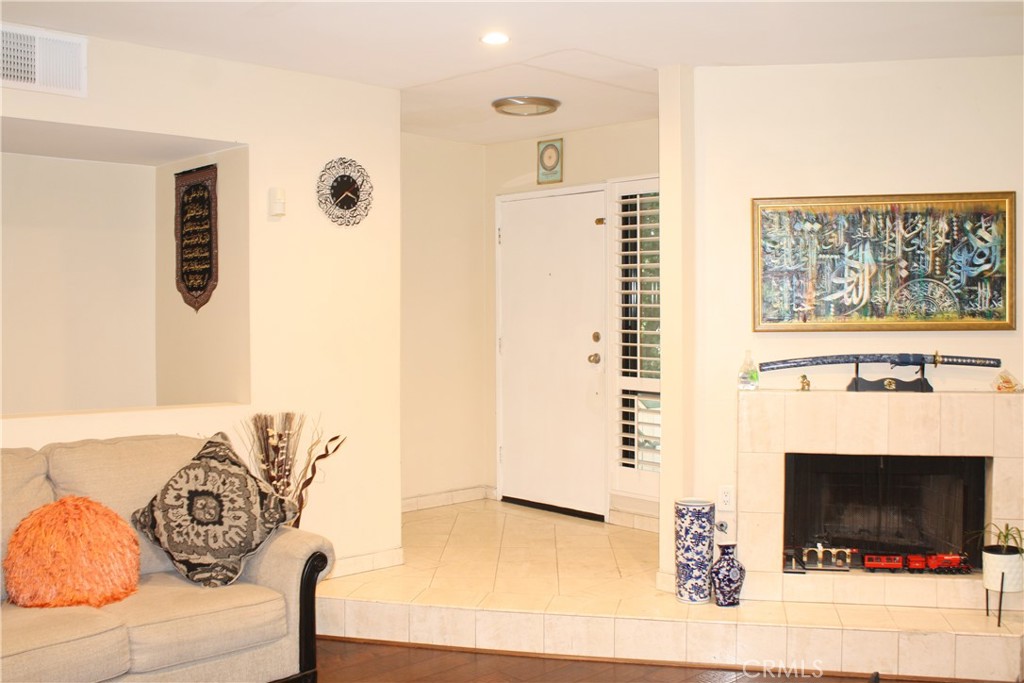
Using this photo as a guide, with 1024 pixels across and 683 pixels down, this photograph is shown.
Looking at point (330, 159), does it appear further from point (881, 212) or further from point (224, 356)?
point (881, 212)

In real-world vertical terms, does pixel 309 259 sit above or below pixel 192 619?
above

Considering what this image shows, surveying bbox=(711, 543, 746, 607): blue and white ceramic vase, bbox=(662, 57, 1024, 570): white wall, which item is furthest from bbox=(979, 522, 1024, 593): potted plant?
bbox=(711, 543, 746, 607): blue and white ceramic vase

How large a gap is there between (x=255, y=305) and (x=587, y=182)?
234 centimetres

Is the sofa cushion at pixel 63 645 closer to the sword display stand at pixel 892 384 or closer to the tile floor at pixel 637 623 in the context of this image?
the tile floor at pixel 637 623

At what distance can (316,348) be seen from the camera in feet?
14.8

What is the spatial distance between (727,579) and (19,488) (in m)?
2.73

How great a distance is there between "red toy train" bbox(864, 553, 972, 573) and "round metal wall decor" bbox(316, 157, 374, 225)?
279 centimetres

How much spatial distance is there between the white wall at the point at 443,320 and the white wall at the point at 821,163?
2154 millimetres

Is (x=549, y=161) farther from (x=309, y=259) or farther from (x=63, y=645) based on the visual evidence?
(x=63, y=645)

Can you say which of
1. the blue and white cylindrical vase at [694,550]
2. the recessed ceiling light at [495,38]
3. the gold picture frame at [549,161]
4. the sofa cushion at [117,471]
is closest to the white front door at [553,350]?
the gold picture frame at [549,161]

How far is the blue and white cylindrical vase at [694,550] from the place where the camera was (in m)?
4.12

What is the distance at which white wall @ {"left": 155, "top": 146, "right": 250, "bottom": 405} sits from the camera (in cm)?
433

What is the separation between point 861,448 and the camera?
411 cm

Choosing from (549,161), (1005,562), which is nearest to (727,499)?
(1005,562)
